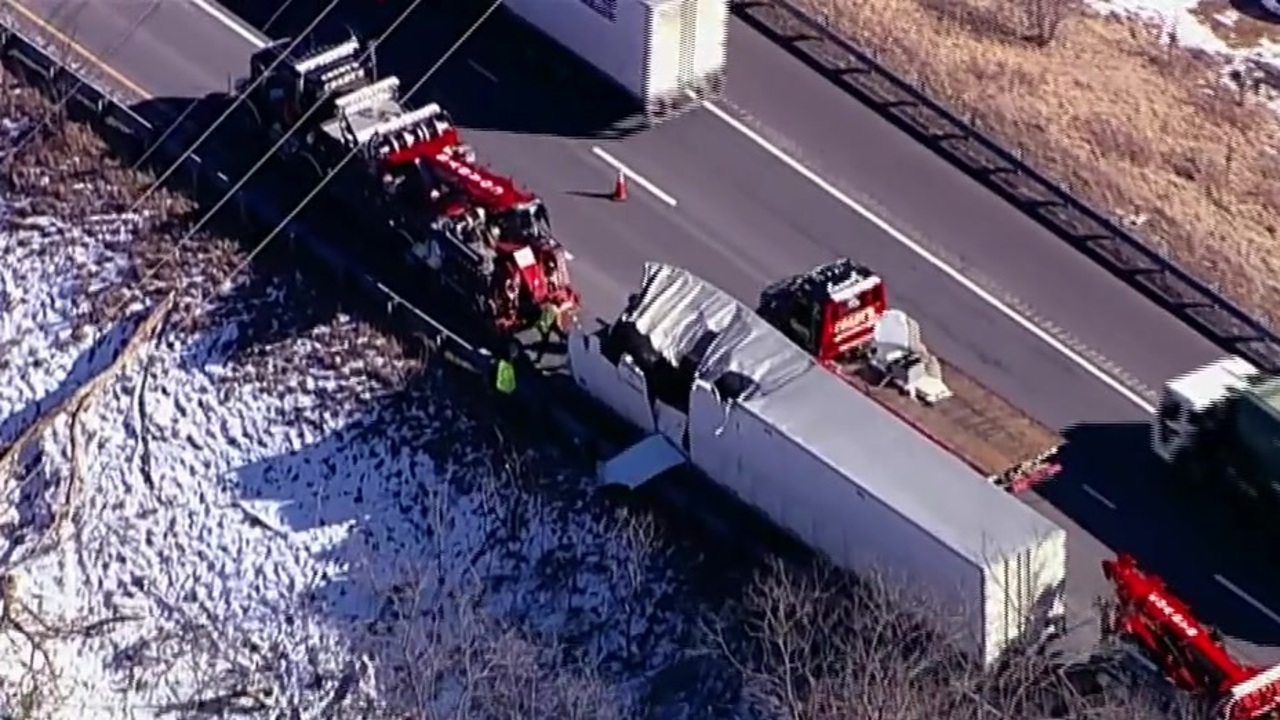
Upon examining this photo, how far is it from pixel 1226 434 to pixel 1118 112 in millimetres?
11278

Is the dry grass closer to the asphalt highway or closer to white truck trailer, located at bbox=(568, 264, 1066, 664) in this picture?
the asphalt highway

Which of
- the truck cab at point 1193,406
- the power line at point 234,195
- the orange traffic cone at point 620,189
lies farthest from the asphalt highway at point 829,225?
the power line at point 234,195

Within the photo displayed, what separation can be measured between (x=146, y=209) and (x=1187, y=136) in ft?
56.9

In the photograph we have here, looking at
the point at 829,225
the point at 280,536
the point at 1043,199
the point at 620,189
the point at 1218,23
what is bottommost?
the point at 280,536

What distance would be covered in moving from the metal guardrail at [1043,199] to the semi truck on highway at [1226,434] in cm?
224

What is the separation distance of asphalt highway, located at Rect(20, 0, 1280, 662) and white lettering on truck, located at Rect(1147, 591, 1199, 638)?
181cm

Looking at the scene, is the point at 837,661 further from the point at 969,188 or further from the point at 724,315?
the point at 969,188

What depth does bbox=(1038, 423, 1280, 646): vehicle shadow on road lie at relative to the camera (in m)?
35.0

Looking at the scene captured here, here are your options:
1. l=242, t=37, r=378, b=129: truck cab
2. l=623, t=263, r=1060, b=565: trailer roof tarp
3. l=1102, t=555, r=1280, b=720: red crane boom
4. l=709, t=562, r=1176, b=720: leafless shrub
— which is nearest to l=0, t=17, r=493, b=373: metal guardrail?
l=242, t=37, r=378, b=129: truck cab

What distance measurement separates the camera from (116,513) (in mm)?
37844

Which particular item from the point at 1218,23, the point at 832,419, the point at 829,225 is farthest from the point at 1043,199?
the point at 1218,23

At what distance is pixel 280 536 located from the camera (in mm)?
36969

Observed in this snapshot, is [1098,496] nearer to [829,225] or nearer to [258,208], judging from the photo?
[829,225]

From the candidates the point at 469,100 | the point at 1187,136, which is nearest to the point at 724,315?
the point at 469,100
